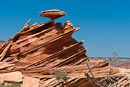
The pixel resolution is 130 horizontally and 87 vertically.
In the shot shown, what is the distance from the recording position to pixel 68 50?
23281 mm

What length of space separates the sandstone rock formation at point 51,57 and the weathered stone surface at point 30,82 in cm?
11

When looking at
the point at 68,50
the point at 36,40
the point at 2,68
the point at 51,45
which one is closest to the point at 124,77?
the point at 68,50

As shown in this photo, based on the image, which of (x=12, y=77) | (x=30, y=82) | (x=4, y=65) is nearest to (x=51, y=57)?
(x=30, y=82)

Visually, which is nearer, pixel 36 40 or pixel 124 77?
pixel 124 77

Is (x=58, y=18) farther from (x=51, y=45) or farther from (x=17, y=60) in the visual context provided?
(x=17, y=60)

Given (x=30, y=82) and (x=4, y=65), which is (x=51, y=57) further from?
(x=4, y=65)

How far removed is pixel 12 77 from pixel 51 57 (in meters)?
4.98

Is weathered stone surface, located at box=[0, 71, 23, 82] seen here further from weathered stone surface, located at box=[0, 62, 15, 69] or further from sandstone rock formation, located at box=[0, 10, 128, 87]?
weathered stone surface, located at box=[0, 62, 15, 69]

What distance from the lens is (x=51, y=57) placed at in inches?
876

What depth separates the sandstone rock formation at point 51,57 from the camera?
66.6 feet

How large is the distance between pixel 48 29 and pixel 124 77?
9.11 meters

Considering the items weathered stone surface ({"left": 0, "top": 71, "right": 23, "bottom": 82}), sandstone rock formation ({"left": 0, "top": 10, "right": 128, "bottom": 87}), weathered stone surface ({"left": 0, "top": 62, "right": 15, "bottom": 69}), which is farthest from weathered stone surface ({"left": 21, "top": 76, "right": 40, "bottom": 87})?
weathered stone surface ({"left": 0, "top": 62, "right": 15, "bottom": 69})

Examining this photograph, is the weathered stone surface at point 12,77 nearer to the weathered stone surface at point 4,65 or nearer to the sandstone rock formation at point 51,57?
the sandstone rock formation at point 51,57

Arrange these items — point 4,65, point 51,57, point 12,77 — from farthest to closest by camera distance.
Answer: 1. point 51,57
2. point 4,65
3. point 12,77
